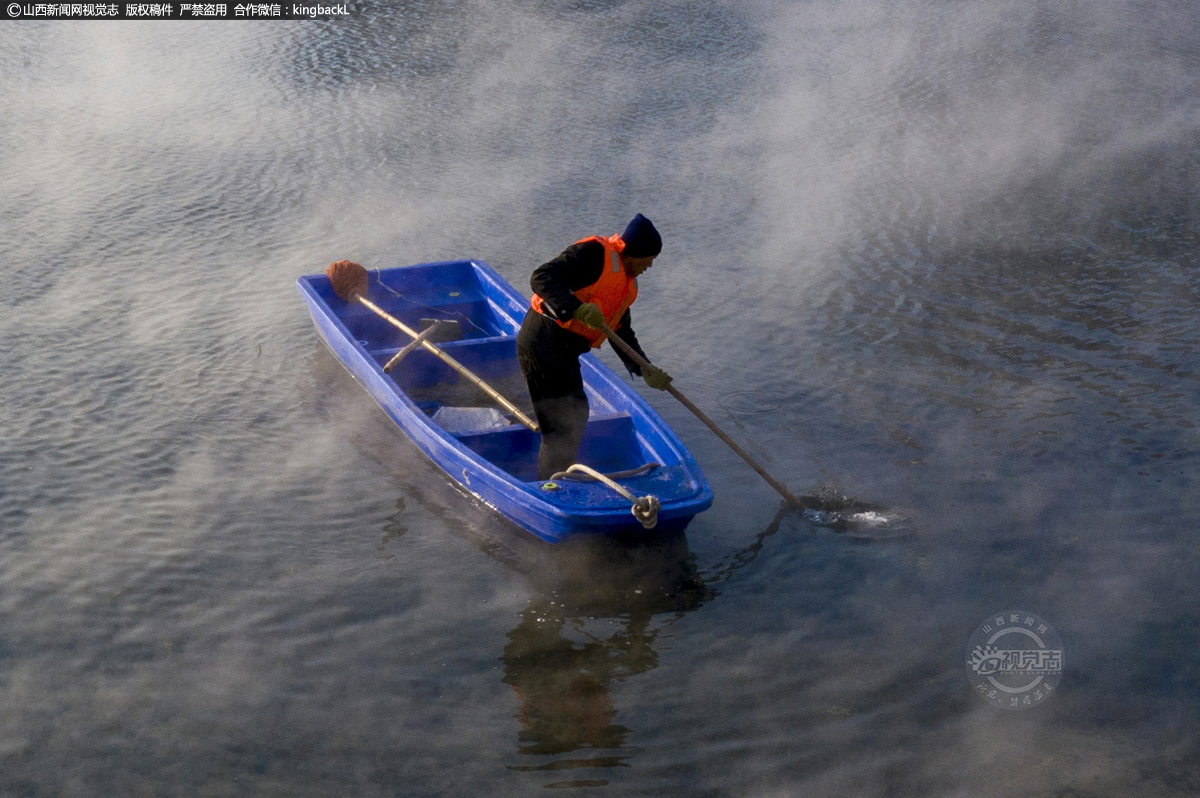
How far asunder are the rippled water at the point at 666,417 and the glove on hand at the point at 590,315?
5.02ft

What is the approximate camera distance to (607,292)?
6996 millimetres

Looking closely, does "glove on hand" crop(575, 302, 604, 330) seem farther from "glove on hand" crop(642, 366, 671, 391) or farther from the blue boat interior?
the blue boat interior

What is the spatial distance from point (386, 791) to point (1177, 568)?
5.13 meters

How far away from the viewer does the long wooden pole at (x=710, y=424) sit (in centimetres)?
711

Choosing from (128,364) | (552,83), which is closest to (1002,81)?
(552,83)

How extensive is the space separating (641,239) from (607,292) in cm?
41

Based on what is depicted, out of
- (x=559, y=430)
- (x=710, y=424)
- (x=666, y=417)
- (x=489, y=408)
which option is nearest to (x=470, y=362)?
(x=489, y=408)

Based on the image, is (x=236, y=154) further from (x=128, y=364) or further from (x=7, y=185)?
(x=128, y=364)

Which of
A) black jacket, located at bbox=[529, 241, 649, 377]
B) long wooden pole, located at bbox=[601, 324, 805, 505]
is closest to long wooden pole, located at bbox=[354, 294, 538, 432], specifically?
long wooden pole, located at bbox=[601, 324, 805, 505]

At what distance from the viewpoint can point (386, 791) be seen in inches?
217

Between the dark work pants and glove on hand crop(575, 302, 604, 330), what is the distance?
419 mm

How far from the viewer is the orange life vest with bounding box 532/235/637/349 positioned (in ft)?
22.7

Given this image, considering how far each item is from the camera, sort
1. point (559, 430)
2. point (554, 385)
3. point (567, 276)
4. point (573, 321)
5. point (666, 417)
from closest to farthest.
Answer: point (567, 276)
point (573, 321)
point (554, 385)
point (559, 430)
point (666, 417)

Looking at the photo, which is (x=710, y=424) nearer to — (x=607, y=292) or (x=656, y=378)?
(x=656, y=378)
